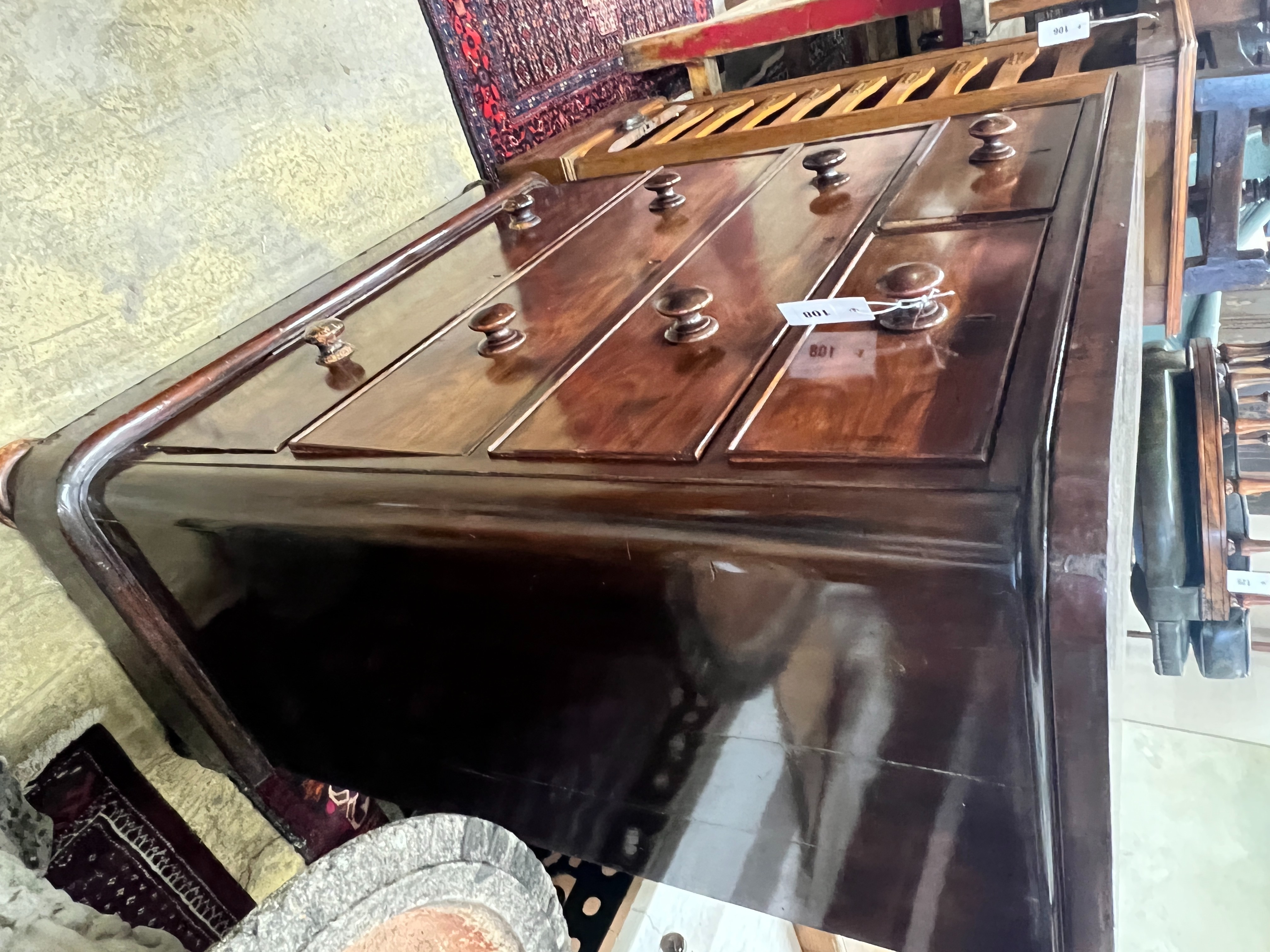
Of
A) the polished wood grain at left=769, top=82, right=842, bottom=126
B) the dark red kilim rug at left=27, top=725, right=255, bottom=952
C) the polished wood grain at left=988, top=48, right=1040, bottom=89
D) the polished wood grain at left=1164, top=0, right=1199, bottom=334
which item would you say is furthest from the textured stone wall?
the polished wood grain at left=1164, top=0, right=1199, bottom=334

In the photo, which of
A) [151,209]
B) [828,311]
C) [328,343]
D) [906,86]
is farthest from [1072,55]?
[151,209]

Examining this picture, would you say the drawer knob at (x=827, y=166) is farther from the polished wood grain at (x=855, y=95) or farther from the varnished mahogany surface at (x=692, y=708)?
the varnished mahogany surface at (x=692, y=708)

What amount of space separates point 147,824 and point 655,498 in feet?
3.38

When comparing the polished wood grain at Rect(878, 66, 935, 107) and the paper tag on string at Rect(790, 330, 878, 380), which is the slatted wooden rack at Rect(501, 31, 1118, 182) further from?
the paper tag on string at Rect(790, 330, 878, 380)

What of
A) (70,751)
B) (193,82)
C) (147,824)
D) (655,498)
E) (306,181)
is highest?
(193,82)

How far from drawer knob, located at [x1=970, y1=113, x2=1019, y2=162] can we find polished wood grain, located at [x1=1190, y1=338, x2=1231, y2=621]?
2.83 ft

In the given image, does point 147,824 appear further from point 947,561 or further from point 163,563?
point 947,561

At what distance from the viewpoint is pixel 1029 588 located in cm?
50

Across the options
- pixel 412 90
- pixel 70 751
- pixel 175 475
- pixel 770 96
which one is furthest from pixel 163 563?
pixel 770 96

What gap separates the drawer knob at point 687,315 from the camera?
784mm

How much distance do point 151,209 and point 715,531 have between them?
1036mm

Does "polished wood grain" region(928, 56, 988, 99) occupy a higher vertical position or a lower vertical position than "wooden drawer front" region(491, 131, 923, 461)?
higher

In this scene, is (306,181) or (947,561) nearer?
(947,561)

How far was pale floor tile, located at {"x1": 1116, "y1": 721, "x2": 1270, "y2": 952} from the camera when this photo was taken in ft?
7.27
